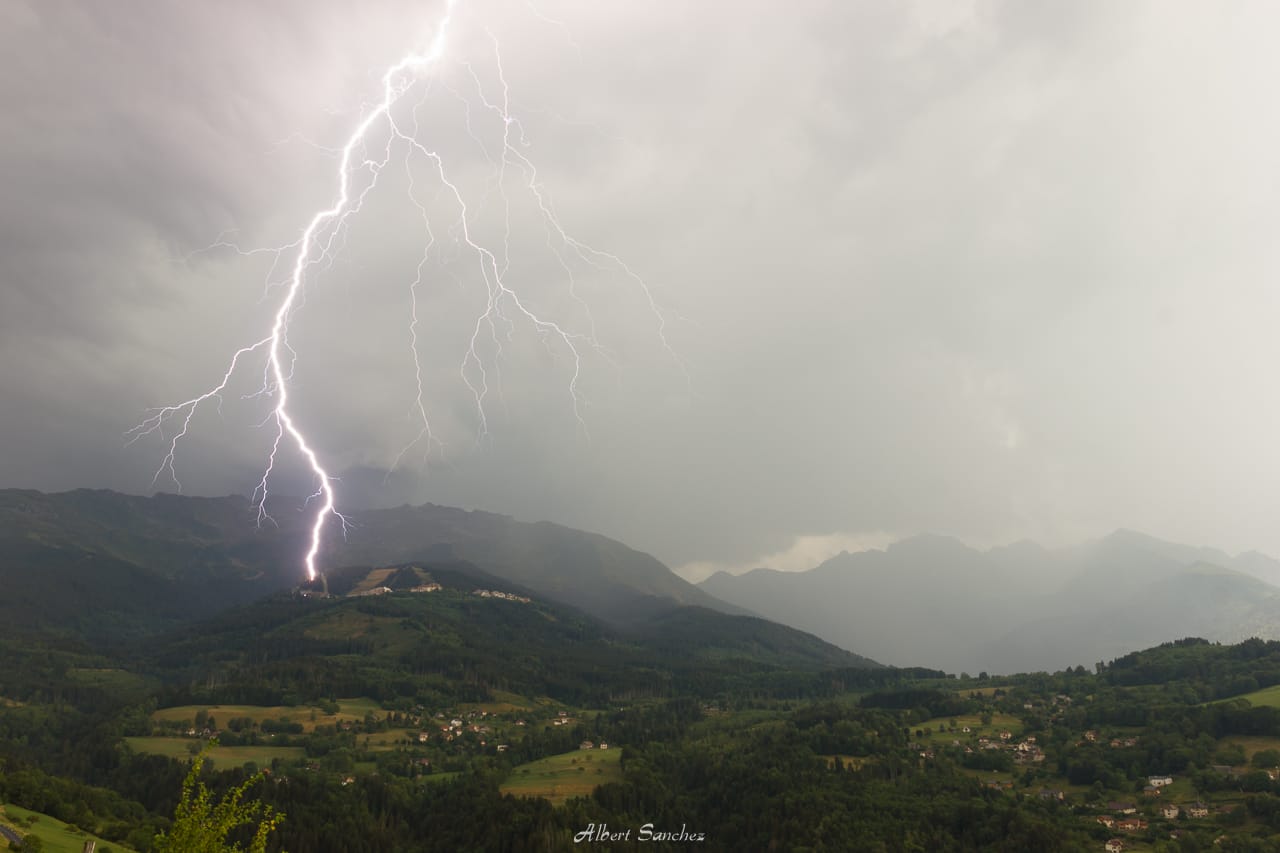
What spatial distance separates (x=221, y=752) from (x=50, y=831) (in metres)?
86.7

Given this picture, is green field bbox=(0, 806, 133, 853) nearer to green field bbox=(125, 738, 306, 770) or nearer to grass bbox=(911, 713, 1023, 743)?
green field bbox=(125, 738, 306, 770)

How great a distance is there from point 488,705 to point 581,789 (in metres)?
84.4

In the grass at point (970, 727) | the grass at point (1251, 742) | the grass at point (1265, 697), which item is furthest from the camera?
the grass at point (970, 727)

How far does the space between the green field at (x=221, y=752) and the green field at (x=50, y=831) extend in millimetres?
67737

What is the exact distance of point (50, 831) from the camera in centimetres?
4816

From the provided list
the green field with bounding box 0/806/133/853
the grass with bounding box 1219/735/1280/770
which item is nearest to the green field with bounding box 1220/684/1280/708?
the grass with bounding box 1219/735/1280/770

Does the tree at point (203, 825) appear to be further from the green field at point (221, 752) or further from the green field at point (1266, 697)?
the green field at point (1266, 697)

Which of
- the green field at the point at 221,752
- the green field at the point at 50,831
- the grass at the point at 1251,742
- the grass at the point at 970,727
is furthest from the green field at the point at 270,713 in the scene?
the grass at the point at 1251,742

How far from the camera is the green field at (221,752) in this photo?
373 ft

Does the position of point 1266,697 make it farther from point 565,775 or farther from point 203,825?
point 203,825

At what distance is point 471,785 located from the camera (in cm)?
10306

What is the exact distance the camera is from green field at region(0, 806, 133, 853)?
43.9 m

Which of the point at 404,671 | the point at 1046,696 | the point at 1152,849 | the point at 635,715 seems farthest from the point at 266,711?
the point at 1046,696

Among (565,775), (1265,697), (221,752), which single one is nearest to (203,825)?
(565,775)
